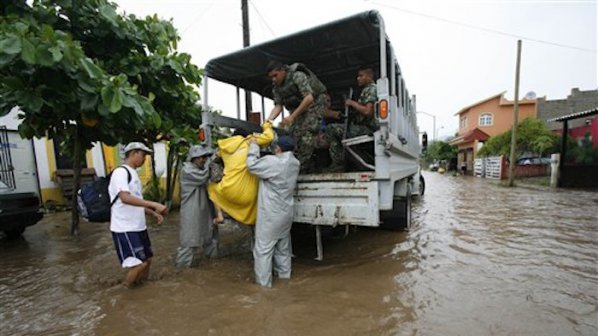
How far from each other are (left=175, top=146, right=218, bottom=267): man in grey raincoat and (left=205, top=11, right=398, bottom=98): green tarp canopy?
1.67 meters

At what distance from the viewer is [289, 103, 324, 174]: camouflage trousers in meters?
4.07

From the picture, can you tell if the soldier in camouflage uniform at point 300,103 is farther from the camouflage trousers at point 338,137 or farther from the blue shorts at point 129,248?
the blue shorts at point 129,248

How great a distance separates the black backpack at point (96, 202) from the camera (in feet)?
10.3

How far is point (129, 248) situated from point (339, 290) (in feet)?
6.81

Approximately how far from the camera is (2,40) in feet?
9.34

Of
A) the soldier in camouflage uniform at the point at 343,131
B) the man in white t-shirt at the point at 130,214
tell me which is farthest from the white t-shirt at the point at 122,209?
the soldier in camouflage uniform at the point at 343,131

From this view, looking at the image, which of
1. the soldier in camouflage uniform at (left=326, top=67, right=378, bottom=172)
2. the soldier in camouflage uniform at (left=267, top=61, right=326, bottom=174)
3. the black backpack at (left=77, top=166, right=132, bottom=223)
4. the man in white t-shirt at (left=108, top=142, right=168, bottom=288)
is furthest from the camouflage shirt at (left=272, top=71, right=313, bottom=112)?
the black backpack at (left=77, top=166, right=132, bottom=223)

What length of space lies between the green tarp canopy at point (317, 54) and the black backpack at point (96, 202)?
2.29 m

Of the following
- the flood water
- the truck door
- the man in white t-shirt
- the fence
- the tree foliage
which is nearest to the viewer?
the flood water

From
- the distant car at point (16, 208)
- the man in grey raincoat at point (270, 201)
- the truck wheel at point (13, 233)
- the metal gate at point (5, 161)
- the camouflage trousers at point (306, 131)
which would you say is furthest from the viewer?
the metal gate at point (5, 161)

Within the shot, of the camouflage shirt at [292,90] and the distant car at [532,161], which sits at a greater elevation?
the camouflage shirt at [292,90]

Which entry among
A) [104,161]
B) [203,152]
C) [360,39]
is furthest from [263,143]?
[104,161]

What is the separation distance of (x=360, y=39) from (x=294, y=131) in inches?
60.1

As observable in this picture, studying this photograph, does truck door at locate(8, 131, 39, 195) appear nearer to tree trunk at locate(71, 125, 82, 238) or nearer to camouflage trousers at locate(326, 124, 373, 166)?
tree trunk at locate(71, 125, 82, 238)
